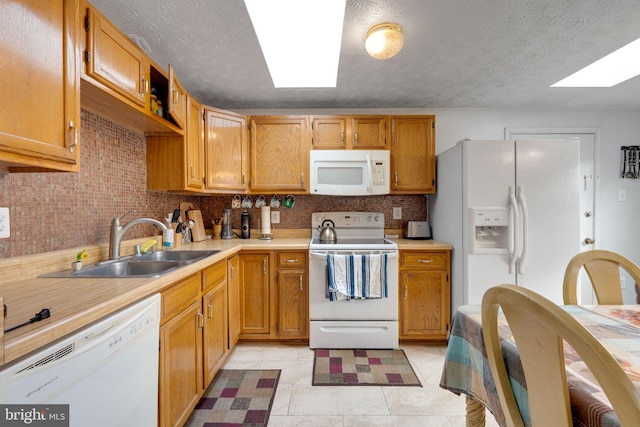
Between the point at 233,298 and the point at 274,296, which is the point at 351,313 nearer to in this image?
the point at 274,296

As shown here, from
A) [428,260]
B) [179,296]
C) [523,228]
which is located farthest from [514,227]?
[179,296]

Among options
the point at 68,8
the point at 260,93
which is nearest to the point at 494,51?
the point at 260,93

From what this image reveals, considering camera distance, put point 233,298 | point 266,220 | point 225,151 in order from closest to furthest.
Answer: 1. point 233,298
2. point 225,151
3. point 266,220

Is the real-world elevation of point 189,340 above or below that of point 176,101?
below

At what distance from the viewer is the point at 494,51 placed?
1.91m

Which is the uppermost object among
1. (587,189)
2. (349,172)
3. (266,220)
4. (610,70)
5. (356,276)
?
(610,70)

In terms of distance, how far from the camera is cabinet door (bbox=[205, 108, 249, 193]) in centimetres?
240

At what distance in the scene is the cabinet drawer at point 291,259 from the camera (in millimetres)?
2393

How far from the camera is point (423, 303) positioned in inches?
94.6

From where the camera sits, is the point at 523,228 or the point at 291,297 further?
the point at 291,297

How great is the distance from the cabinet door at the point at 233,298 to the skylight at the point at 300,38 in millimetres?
1558

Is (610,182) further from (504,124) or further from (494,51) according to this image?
(494,51)

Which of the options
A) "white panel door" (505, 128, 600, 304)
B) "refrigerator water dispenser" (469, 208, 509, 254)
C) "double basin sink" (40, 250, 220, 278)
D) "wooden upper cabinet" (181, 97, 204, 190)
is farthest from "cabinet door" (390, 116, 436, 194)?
"double basin sink" (40, 250, 220, 278)

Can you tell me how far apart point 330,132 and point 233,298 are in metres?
1.72
